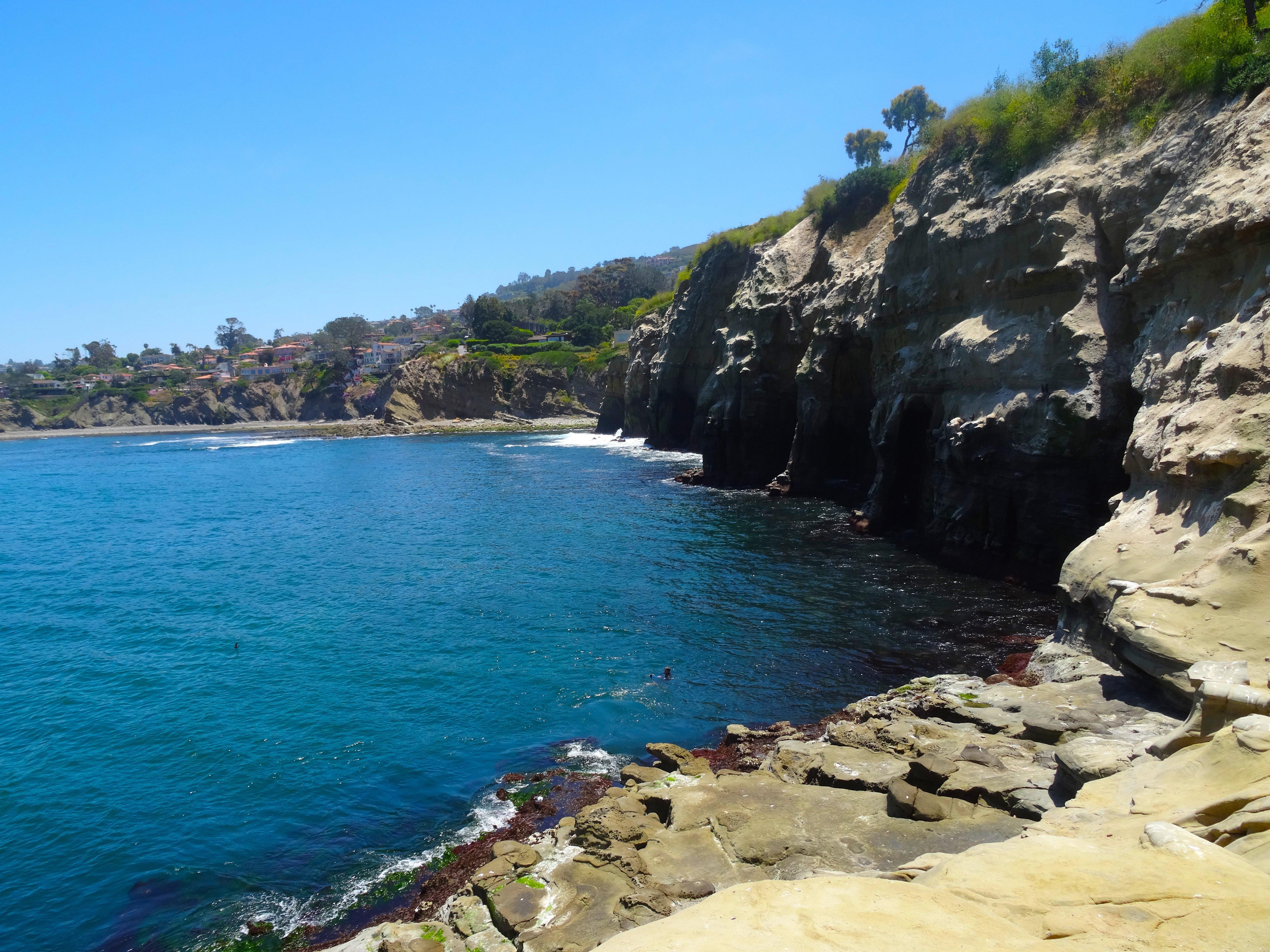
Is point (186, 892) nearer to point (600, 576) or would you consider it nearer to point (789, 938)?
point (789, 938)

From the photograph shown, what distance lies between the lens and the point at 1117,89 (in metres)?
28.2

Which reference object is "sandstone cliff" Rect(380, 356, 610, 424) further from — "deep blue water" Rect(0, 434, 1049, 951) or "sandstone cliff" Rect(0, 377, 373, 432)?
"deep blue water" Rect(0, 434, 1049, 951)

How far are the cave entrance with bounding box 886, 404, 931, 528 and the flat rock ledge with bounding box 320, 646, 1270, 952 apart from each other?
18.3 metres

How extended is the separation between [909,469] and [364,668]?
25951 millimetres

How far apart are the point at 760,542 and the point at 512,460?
42.0 meters

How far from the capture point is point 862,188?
49.0 metres

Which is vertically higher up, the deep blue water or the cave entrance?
the cave entrance

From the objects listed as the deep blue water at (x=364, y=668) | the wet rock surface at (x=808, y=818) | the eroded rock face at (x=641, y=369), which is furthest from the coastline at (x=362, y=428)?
the wet rock surface at (x=808, y=818)

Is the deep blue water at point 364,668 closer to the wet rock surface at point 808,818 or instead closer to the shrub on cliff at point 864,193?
the wet rock surface at point 808,818

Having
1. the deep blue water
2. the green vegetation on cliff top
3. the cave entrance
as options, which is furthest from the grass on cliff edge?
the deep blue water

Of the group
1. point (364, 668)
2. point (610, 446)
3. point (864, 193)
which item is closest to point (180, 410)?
point (610, 446)

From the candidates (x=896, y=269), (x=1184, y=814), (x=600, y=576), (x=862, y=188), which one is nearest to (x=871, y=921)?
(x=1184, y=814)

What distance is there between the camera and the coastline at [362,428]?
112m

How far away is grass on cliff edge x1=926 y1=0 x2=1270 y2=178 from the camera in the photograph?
23.9 meters
